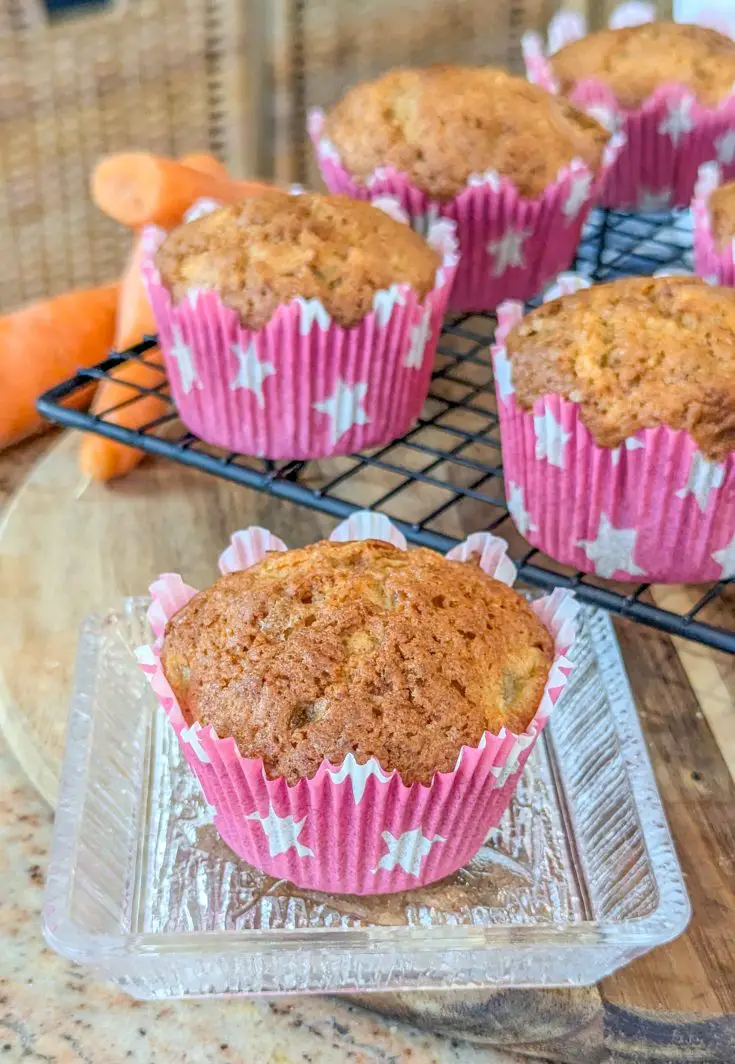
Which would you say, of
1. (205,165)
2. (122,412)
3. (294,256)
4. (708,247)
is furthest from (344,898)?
(205,165)

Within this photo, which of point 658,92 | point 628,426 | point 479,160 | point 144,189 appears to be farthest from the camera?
point 658,92

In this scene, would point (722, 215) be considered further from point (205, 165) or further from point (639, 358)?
point (205, 165)

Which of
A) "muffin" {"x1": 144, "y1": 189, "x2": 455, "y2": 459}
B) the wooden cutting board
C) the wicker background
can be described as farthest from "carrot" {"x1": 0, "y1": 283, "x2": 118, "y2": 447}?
the wicker background

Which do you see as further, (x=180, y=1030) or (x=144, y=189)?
(x=144, y=189)

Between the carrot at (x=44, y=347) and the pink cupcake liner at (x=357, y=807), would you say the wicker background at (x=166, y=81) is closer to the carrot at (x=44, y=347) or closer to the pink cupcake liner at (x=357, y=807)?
the carrot at (x=44, y=347)

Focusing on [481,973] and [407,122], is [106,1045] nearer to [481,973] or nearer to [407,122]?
[481,973]

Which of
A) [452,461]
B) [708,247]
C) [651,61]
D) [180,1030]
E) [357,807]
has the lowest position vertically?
[180,1030]

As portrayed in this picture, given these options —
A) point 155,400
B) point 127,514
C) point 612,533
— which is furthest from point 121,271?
point 612,533
